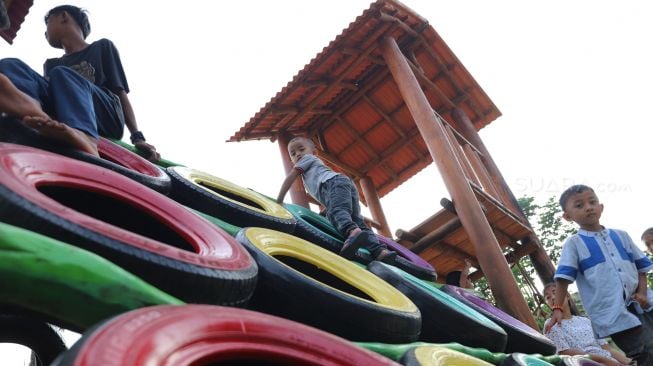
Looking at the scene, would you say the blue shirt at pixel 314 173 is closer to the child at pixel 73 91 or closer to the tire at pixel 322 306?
the child at pixel 73 91

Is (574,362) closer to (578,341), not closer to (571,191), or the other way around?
(571,191)

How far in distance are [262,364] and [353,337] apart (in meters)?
0.81

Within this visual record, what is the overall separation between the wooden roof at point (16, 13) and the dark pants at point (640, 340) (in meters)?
7.22

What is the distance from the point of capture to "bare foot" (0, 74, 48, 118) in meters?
2.06

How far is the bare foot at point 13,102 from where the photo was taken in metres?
2.06

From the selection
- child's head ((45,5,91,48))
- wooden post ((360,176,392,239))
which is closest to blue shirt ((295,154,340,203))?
child's head ((45,5,91,48))

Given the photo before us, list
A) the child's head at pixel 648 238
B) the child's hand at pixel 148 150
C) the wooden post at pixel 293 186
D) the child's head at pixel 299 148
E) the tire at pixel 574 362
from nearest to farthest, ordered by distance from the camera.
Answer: the tire at pixel 574 362, the child's hand at pixel 148 150, the child's head at pixel 299 148, the child's head at pixel 648 238, the wooden post at pixel 293 186

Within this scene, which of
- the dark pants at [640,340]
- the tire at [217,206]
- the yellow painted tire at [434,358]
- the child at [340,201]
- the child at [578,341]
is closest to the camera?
the yellow painted tire at [434,358]

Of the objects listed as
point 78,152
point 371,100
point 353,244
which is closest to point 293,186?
point 371,100

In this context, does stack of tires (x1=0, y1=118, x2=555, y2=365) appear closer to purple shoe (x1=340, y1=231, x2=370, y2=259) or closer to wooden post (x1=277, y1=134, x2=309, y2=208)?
purple shoe (x1=340, y1=231, x2=370, y2=259)

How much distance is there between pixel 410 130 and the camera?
9.43 m

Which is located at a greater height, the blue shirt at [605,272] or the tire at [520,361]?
the blue shirt at [605,272]

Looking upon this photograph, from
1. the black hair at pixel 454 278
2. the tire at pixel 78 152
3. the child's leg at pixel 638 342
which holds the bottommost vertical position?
the black hair at pixel 454 278

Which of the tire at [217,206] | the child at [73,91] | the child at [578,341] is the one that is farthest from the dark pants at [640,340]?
the child at [73,91]
